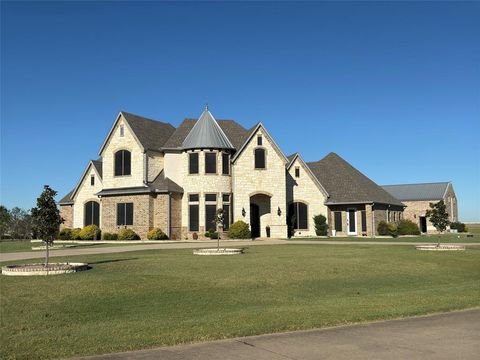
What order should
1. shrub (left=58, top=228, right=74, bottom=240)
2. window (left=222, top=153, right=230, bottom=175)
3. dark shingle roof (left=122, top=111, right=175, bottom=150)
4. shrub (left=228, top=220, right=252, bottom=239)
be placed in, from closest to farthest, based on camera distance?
shrub (left=228, top=220, right=252, bottom=239)
window (left=222, top=153, right=230, bottom=175)
dark shingle roof (left=122, top=111, right=175, bottom=150)
shrub (left=58, top=228, right=74, bottom=240)

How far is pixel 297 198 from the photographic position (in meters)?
50.4

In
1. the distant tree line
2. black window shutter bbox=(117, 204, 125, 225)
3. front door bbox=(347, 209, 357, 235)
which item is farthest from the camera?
the distant tree line

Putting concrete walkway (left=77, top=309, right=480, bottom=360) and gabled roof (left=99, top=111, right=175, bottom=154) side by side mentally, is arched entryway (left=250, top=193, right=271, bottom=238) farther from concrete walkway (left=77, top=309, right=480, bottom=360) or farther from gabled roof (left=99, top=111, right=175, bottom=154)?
concrete walkway (left=77, top=309, right=480, bottom=360)

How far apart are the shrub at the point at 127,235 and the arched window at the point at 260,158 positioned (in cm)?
1221

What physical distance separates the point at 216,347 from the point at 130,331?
2057 millimetres

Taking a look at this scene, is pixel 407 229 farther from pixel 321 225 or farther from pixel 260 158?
pixel 260 158

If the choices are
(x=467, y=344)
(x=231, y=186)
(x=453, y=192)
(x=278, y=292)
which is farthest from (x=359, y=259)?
(x=453, y=192)

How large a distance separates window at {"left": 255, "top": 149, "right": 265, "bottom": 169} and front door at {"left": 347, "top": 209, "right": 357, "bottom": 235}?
9876mm

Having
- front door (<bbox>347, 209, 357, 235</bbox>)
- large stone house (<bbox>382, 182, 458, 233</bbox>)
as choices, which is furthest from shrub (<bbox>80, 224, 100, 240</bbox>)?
large stone house (<bbox>382, 182, 458, 233</bbox>)

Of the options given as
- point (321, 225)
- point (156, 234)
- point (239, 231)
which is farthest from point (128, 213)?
point (321, 225)

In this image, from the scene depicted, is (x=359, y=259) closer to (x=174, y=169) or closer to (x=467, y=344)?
(x=467, y=344)

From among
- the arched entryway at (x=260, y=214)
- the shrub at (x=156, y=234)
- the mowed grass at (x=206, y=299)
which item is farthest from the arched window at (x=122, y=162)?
the mowed grass at (x=206, y=299)

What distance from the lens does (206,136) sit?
150 ft

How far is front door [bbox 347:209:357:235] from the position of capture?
49406 millimetres
